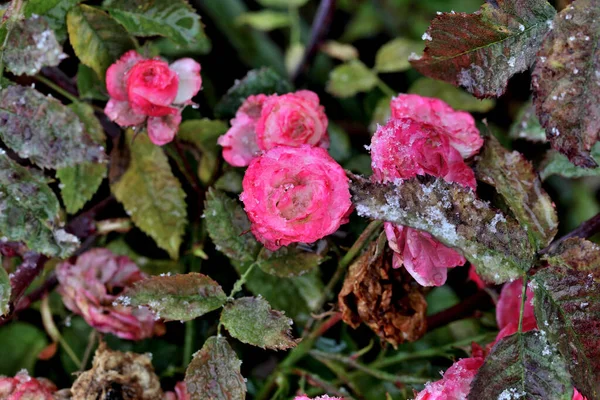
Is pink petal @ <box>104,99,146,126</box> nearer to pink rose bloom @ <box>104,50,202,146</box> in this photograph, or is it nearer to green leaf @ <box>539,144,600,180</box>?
pink rose bloom @ <box>104,50,202,146</box>

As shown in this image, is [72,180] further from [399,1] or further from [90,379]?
[399,1]

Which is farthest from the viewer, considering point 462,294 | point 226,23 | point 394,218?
point 226,23

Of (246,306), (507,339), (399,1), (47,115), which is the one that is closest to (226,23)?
(399,1)

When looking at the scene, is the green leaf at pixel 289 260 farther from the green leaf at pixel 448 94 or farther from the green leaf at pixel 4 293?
the green leaf at pixel 448 94

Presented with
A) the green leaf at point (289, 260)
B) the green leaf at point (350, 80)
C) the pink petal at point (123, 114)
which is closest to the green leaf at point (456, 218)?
the green leaf at point (289, 260)

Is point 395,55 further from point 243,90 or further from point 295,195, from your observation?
point 295,195

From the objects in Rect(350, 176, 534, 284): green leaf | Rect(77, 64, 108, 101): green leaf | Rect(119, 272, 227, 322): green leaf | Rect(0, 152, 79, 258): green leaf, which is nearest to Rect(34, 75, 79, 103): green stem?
Rect(77, 64, 108, 101): green leaf

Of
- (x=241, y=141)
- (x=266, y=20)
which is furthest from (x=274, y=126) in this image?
(x=266, y=20)
